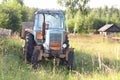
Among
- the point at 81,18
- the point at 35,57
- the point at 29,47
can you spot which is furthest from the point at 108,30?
the point at 35,57

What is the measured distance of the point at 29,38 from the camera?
40.9 feet

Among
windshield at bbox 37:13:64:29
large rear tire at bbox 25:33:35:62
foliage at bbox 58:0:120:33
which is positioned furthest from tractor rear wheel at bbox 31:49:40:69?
foliage at bbox 58:0:120:33

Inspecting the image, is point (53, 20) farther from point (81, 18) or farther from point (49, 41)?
point (81, 18)

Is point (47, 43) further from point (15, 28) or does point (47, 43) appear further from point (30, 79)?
point (15, 28)

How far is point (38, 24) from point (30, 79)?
400 centimetres

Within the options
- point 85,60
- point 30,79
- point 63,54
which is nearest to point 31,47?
point 63,54

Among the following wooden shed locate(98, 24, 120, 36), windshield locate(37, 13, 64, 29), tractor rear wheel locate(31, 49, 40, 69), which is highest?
windshield locate(37, 13, 64, 29)

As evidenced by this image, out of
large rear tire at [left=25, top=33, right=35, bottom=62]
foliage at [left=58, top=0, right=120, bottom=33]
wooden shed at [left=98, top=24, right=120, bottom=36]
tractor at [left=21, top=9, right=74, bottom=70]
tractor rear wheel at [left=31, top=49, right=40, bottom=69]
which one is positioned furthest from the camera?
foliage at [left=58, top=0, right=120, bottom=33]

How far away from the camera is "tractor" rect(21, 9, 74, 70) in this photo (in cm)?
1177

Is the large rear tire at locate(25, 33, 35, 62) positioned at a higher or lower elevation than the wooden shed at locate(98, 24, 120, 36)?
higher

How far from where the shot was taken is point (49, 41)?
471 inches

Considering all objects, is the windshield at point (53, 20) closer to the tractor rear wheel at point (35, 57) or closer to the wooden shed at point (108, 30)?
the tractor rear wheel at point (35, 57)

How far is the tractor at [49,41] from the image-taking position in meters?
11.8

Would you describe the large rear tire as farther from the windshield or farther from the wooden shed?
the wooden shed
